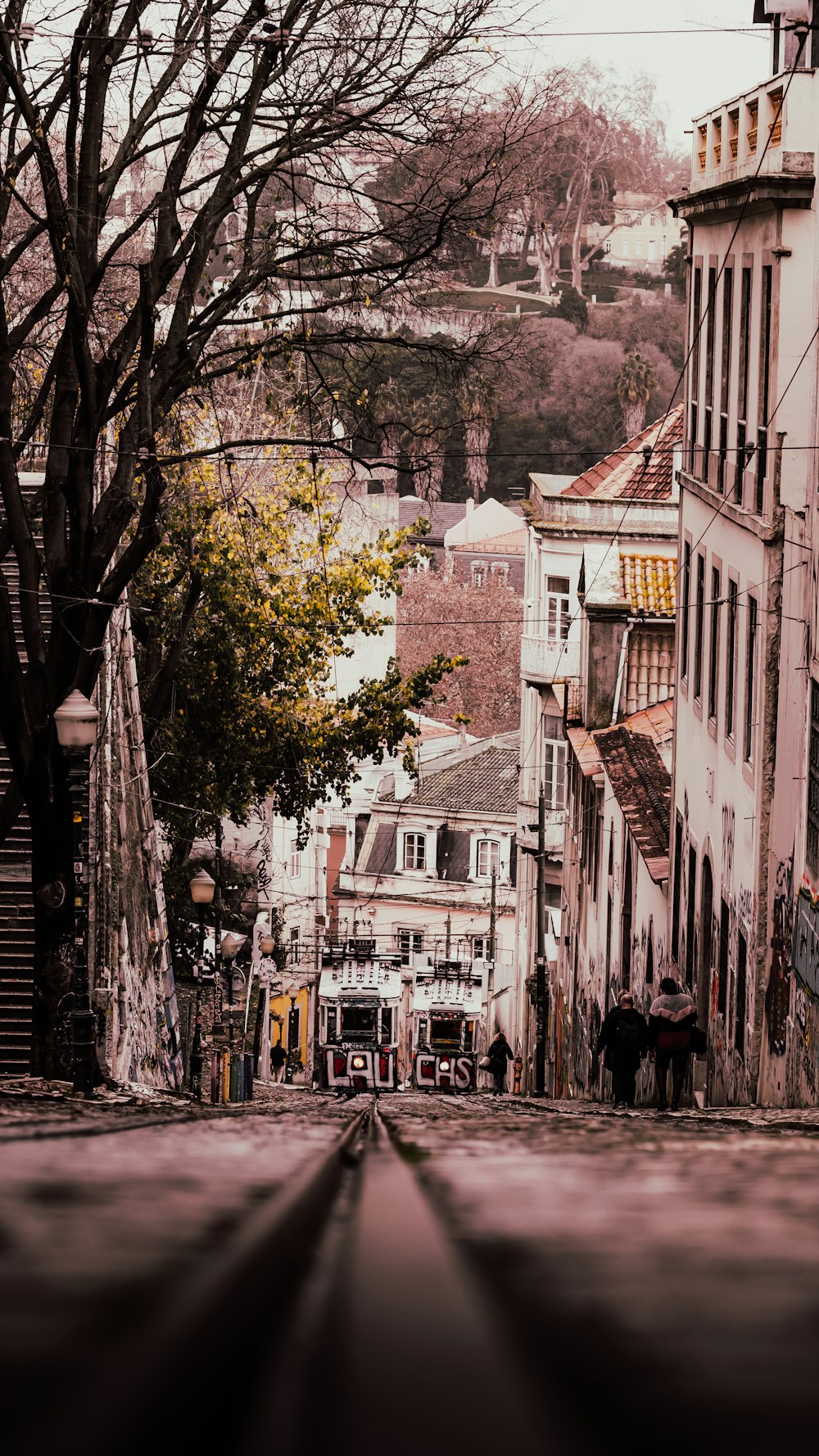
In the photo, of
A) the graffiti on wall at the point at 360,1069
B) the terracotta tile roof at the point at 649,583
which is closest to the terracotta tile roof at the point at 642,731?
the terracotta tile roof at the point at 649,583

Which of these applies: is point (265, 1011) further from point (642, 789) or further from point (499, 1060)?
point (642, 789)

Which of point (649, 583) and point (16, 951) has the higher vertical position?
point (649, 583)

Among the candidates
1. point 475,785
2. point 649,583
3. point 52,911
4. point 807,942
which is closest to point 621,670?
point 649,583

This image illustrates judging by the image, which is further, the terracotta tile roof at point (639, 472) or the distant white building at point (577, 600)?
the terracotta tile roof at point (639, 472)

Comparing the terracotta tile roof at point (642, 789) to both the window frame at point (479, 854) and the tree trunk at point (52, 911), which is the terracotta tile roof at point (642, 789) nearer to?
the tree trunk at point (52, 911)

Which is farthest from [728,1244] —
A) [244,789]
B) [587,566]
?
[587,566]

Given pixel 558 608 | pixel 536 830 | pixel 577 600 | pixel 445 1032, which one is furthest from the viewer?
pixel 445 1032

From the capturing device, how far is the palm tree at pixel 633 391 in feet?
212

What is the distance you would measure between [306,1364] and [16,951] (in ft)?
55.7

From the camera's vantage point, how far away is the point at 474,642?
261ft

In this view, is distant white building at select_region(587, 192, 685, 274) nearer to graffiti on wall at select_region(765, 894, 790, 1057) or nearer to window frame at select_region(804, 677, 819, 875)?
graffiti on wall at select_region(765, 894, 790, 1057)

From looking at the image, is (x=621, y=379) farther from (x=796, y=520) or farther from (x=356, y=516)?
(x=796, y=520)

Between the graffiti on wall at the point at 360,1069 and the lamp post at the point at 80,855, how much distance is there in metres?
33.9

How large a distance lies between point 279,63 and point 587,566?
26.9 m
